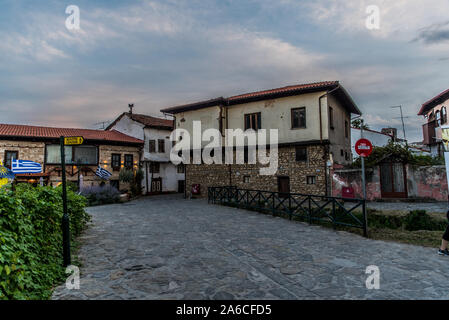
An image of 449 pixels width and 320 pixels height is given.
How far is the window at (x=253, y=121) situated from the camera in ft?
60.3

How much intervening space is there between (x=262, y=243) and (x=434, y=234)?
4890mm

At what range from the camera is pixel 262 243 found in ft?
22.7

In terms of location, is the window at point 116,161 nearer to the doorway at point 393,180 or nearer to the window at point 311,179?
the window at point 311,179

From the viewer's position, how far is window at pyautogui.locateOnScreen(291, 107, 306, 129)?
16922 millimetres

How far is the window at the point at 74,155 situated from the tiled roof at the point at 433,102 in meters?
27.8

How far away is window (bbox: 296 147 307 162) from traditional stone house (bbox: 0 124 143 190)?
15670 millimetres

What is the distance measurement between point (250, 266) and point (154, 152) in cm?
2369

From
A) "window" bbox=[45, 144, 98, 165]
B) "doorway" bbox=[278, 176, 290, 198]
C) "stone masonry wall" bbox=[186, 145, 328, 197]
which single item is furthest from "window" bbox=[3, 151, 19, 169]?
"doorway" bbox=[278, 176, 290, 198]

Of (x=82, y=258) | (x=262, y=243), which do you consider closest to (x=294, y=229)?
(x=262, y=243)

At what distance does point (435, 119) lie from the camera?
70.9 feet

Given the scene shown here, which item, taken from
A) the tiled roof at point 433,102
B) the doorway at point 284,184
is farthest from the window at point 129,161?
the tiled roof at point 433,102

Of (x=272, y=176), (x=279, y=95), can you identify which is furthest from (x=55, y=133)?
(x=279, y=95)

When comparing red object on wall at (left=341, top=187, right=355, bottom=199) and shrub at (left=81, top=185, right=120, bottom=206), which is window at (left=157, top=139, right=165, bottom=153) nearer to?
shrub at (left=81, top=185, right=120, bottom=206)

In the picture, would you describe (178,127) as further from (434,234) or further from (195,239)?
(434,234)
